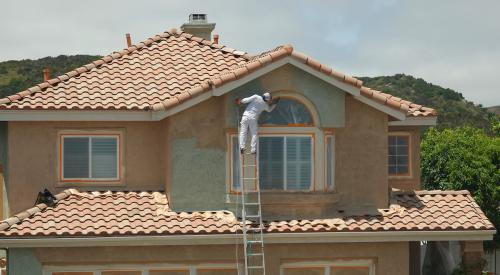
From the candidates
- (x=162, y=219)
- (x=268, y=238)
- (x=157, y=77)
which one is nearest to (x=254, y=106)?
(x=268, y=238)

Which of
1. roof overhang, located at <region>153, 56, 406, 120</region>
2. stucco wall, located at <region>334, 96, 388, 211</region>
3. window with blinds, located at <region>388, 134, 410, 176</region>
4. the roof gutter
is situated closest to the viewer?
the roof gutter

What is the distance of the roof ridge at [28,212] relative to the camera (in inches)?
1020

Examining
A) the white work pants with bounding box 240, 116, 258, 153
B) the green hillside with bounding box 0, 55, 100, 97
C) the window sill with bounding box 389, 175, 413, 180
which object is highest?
the green hillside with bounding box 0, 55, 100, 97

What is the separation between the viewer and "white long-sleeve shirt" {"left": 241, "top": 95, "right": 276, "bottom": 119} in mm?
26734

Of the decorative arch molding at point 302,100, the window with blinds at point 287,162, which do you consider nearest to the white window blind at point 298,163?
the window with blinds at point 287,162

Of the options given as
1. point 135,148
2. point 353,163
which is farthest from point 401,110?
point 135,148

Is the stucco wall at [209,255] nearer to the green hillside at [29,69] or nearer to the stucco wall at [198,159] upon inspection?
the stucco wall at [198,159]

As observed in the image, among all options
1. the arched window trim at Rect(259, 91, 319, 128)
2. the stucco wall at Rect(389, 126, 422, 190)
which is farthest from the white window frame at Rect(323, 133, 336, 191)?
the stucco wall at Rect(389, 126, 422, 190)

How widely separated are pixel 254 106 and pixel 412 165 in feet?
22.2

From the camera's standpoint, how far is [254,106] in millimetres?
26797

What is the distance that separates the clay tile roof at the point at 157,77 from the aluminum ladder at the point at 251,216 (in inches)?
84.3

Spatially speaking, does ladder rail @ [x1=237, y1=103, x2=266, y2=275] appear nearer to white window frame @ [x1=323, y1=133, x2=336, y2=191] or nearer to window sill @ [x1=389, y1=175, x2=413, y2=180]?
white window frame @ [x1=323, y1=133, x2=336, y2=191]

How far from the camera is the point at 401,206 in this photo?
92.5 ft

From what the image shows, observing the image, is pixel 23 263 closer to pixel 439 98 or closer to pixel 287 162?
pixel 287 162
